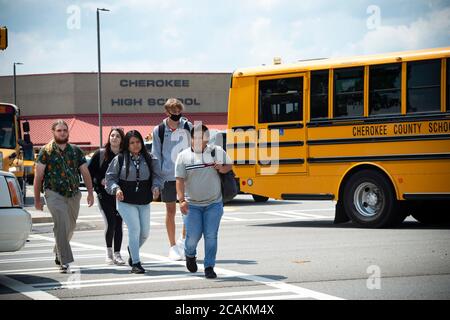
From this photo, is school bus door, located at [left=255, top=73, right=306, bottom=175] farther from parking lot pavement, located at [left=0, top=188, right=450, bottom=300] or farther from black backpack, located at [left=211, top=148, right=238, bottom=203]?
black backpack, located at [left=211, top=148, right=238, bottom=203]

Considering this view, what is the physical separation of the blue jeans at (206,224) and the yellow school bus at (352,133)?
6213mm

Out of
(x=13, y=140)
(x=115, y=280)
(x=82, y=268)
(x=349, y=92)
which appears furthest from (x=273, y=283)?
(x=13, y=140)

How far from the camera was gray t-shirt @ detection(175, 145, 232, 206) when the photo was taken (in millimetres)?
10344

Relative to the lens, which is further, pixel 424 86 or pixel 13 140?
pixel 13 140

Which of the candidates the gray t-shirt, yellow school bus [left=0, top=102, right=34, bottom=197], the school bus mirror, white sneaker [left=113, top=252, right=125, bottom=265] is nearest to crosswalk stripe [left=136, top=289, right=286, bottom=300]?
the gray t-shirt

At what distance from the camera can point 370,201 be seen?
16328 millimetres

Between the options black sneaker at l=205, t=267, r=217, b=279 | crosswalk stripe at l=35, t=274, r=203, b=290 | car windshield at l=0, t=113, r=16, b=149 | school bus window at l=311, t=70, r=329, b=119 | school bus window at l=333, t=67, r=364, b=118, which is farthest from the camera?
car windshield at l=0, t=113, r=16, b=149

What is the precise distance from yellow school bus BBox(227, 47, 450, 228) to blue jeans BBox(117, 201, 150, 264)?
604 cm

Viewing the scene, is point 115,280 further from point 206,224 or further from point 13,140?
point 13,140

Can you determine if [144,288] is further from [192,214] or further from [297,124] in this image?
[297,124]

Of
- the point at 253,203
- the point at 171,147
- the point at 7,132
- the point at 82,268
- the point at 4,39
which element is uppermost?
the point at 4,39

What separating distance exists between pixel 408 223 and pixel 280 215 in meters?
4.24

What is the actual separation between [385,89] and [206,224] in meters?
6.66

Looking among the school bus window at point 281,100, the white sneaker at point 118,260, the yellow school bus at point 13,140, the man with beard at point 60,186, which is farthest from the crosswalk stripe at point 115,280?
the yellow school bus at point 13,140
